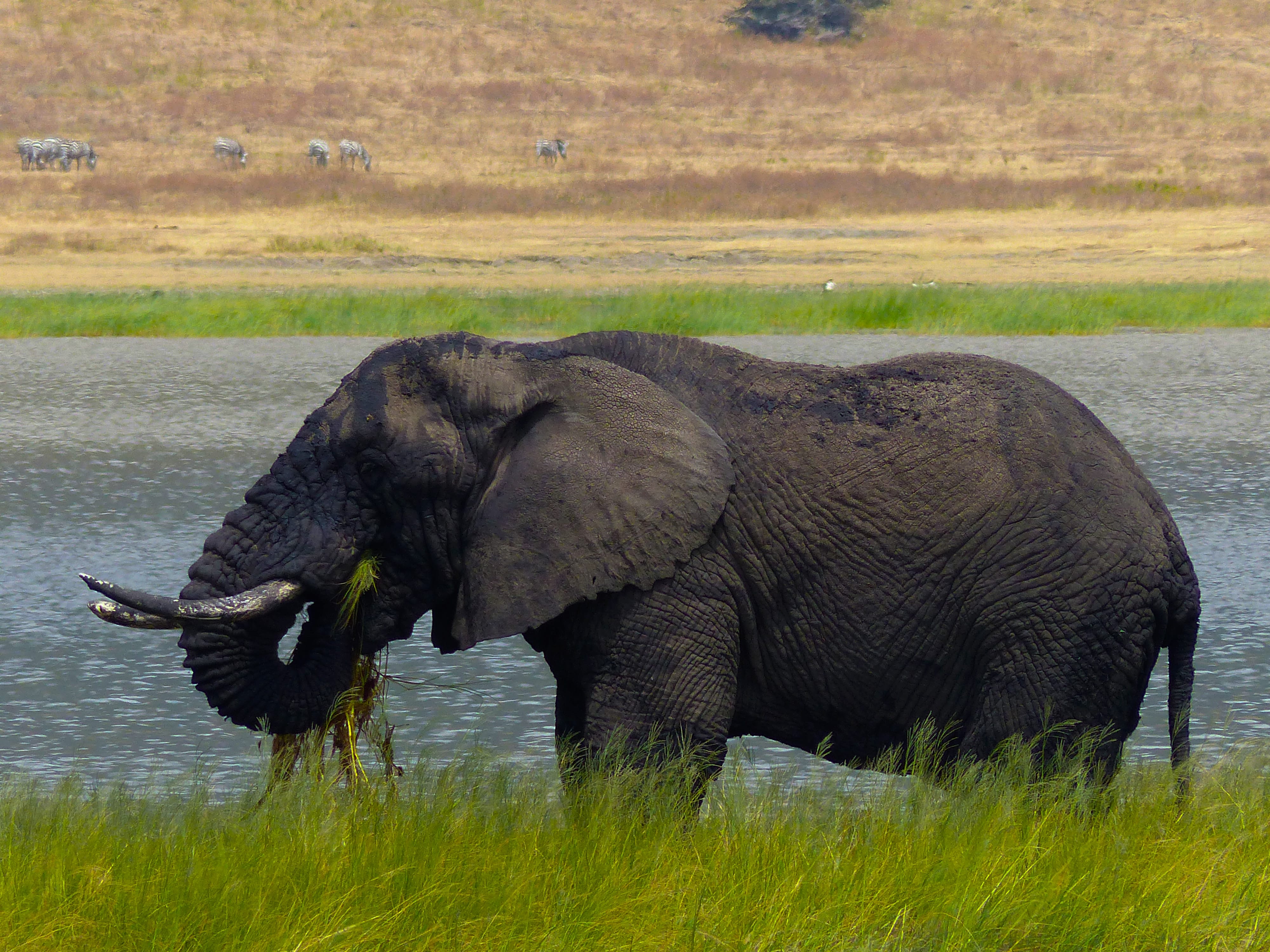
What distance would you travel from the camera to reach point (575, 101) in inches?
2030

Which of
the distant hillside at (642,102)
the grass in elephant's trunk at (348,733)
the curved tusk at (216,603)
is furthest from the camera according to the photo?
the distant hillside at (642,102)

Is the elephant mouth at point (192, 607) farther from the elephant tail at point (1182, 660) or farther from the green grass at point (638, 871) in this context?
the elephant tail at point (1182, 660)

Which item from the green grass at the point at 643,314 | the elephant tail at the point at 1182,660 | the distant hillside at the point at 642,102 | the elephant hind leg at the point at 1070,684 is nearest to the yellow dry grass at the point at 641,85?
the distant hillside at the point at 642,102

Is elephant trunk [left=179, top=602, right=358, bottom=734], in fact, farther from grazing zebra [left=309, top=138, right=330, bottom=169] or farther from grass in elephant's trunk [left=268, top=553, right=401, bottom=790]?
grazing zebra [left=309, top=138, right=330, bottom=169]

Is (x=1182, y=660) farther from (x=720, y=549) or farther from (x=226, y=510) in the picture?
(x=226, y=510)

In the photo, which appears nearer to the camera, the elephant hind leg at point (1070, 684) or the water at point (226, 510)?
the elephant hind leg at point (1070, 684)

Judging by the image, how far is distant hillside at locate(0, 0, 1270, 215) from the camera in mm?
37875

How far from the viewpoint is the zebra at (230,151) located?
40.9 meters

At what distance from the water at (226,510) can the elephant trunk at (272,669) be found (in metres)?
0.71

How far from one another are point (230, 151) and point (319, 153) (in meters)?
2.27

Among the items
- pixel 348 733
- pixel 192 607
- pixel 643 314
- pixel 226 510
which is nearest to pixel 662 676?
pixel 348 733

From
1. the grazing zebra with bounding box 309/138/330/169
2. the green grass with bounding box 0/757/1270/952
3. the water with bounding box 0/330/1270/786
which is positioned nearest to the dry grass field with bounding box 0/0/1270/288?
the grazing zebra with bounding box 309/138/330/169

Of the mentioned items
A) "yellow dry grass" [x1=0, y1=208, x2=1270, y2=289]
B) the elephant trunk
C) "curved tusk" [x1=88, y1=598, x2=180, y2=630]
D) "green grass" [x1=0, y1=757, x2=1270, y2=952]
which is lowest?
"yellow dry grass" [x1=0, y1=208, x2=1270, y2=289]

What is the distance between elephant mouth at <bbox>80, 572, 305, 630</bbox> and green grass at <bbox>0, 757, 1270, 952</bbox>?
0.45m
